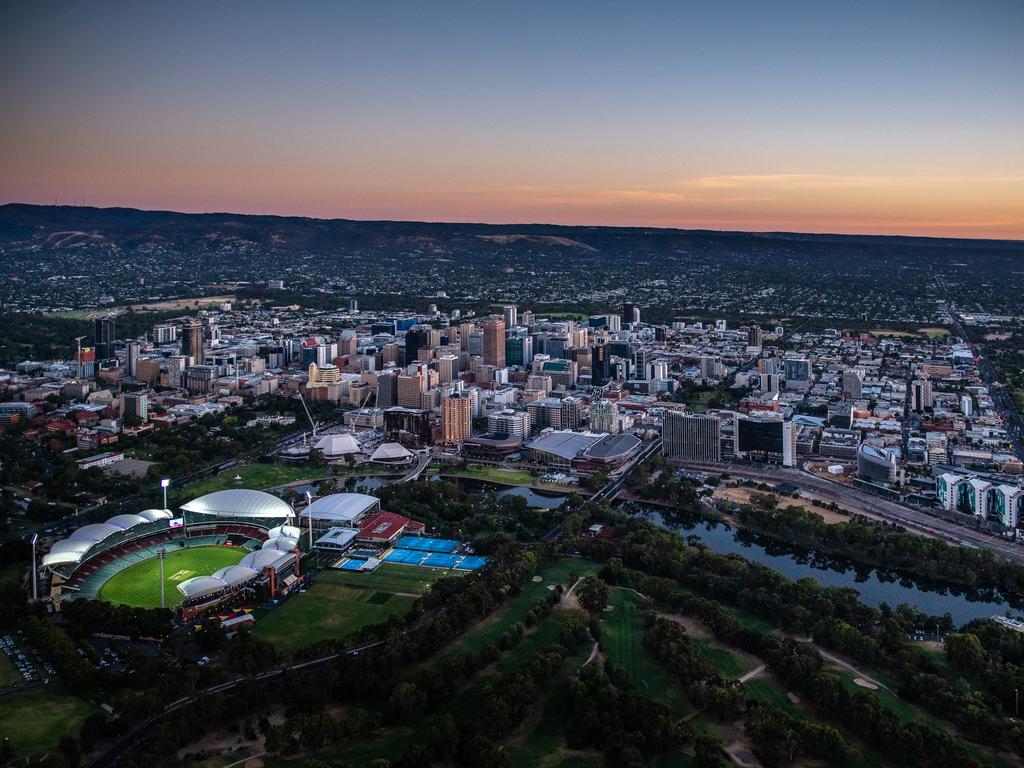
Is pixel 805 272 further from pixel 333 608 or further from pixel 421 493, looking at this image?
pixel 333 608

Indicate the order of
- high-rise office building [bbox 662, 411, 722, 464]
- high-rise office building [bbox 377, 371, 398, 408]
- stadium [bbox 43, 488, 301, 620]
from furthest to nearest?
high-rise office building [bbox 377, 371, 398, 408] → high-rise office building [bbox 662, 411, 722, 464] → stadium [bbox 43, 488, 301, 620]

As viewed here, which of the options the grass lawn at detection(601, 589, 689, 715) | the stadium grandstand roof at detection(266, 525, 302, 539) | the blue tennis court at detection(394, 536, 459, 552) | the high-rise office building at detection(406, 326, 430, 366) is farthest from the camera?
the high-rise office building at detection(406, 326, 430, 366)

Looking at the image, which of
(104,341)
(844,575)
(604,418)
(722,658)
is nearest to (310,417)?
(604,418)

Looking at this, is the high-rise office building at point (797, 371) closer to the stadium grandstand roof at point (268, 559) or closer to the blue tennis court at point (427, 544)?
the blue tennis court at point (427, 544)

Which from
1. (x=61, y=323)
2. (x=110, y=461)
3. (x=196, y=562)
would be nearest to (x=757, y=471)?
(x=196, y=562)

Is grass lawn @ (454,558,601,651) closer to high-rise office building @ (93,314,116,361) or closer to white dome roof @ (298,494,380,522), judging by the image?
white dome roof @ (298,494,380,522)

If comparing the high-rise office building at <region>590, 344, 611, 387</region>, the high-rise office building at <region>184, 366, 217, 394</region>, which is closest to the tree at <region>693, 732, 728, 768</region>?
the high-rise office building at <region>590, 344, 611, 387</region>

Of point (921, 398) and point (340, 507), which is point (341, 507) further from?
point (921, 398)
